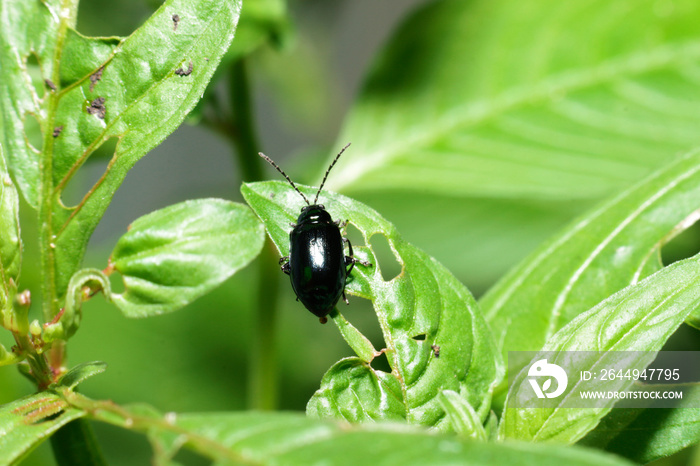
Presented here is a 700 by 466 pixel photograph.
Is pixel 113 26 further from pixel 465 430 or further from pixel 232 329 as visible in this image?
pixel 465 430

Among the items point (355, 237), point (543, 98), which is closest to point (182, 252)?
point (543, 98)

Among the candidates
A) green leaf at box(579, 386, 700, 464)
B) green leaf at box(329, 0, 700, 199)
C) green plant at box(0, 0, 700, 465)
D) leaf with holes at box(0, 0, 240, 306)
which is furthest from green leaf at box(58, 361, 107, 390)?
green leaf at box(329, 0, 700, 199)

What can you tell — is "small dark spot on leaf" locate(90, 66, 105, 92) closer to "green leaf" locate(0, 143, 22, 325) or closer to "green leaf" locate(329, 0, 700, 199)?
"green leaf" locate(0, 143, 22, 325)

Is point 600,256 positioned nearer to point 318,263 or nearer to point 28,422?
point 318,263

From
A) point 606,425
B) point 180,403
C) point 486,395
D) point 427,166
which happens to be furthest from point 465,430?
point 180,403

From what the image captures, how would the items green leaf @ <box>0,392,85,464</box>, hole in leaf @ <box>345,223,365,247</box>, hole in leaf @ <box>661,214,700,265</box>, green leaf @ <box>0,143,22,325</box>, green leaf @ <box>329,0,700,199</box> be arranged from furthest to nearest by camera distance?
hole in leaf @ <box>345,223,365,247</box>, hole in leaf @ <box>661,214,700,265</box>, green leaf @ <box>329,0,700,199</box>, green leaf @ <box>0,143,22,325</box>, green leaf @ <box>0,392,85,464</box>

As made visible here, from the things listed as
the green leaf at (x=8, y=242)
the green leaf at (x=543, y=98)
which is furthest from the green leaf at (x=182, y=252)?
the green leaf at (x=543, y=98)
